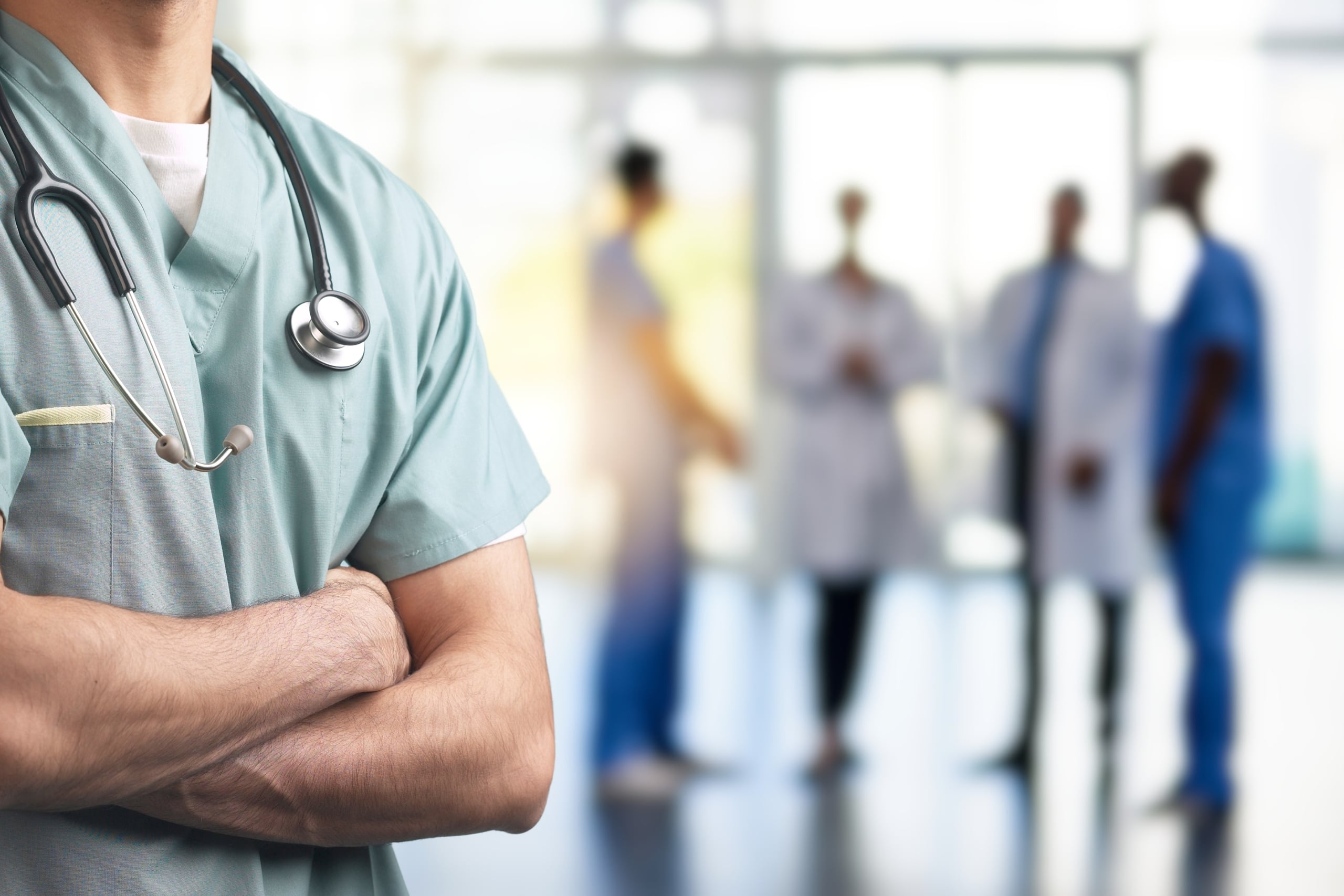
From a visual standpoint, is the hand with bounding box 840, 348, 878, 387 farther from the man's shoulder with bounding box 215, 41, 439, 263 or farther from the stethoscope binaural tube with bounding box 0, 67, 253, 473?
the stethoscope binaural tube with bounding box 0, 67, 253, 473

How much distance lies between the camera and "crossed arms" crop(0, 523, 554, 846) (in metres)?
0.52

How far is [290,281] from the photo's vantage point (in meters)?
0.66

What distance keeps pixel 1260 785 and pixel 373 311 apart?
288 centimetres

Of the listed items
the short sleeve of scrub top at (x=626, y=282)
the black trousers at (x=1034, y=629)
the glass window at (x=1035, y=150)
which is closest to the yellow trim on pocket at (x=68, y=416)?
the short sleeve of scrub top at (x=626, y=282)

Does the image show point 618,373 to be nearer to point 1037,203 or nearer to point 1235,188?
point 1037,203

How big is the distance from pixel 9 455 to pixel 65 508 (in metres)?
0.04

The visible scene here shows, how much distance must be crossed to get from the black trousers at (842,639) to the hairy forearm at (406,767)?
2.39m

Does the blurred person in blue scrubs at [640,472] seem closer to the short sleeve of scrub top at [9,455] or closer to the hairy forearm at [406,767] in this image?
the hairy forearm at [406,767]

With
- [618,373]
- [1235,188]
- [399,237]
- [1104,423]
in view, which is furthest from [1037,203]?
[399,237]

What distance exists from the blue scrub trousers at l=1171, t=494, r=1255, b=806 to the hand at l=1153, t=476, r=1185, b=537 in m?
0.02

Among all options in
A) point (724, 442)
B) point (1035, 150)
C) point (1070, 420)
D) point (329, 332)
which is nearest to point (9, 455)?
point (329, 332)

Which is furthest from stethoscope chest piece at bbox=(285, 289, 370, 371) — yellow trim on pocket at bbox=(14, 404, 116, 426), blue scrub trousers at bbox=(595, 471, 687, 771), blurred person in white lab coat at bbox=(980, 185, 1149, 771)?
blurred person in white lab coat at bbox=(980, 185, 1149, 771)

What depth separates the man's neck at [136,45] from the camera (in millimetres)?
610

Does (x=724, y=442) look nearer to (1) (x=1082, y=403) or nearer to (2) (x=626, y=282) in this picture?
(2) (x=626, y=282)
